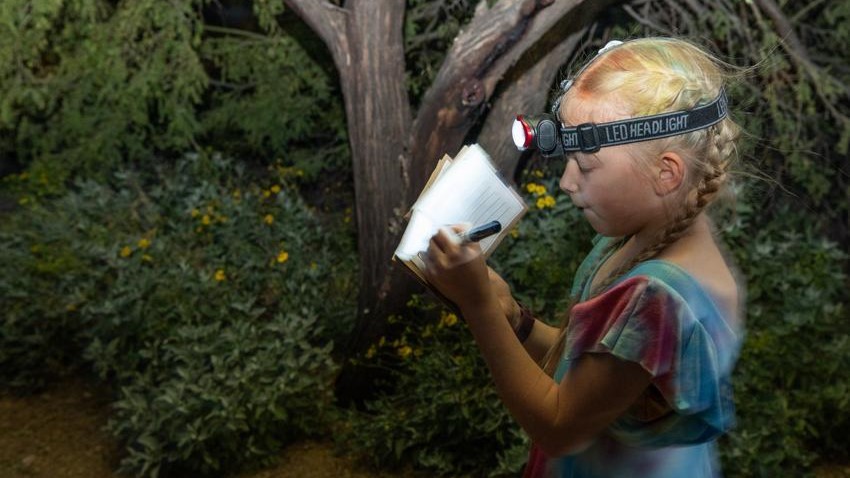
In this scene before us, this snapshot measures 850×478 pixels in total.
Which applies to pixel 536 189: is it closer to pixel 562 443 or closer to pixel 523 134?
pixel 523 134

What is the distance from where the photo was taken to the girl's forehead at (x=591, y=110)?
1592 millimetres

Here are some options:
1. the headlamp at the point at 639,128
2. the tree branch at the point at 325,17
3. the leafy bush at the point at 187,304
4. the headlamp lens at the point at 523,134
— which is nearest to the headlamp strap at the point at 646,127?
the headlamp at the point at 639,128

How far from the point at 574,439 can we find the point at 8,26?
16.6 ft

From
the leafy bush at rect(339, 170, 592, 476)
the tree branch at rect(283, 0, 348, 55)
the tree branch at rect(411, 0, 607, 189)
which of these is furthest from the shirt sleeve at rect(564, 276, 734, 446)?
the tree branch at rect(283, 0, 348, 55)

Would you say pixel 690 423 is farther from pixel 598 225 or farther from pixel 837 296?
pixel 837 296

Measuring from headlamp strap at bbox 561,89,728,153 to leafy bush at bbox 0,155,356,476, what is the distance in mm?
3068

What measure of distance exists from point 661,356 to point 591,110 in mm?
429

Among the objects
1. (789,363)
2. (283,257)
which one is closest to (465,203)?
(789,363)

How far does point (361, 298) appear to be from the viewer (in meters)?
4.88

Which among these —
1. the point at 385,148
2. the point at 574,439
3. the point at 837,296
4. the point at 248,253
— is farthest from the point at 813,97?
the point at 574,439

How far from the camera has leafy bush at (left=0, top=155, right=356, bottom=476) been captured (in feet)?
14.6

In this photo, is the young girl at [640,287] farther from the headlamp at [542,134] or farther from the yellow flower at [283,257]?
the yellow flower at [283,257]

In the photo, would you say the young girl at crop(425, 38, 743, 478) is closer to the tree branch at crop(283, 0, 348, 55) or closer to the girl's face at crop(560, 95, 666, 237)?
the girl's face at crop(560, 95, 666, 237)

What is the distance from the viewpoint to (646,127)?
1564 millimetres
